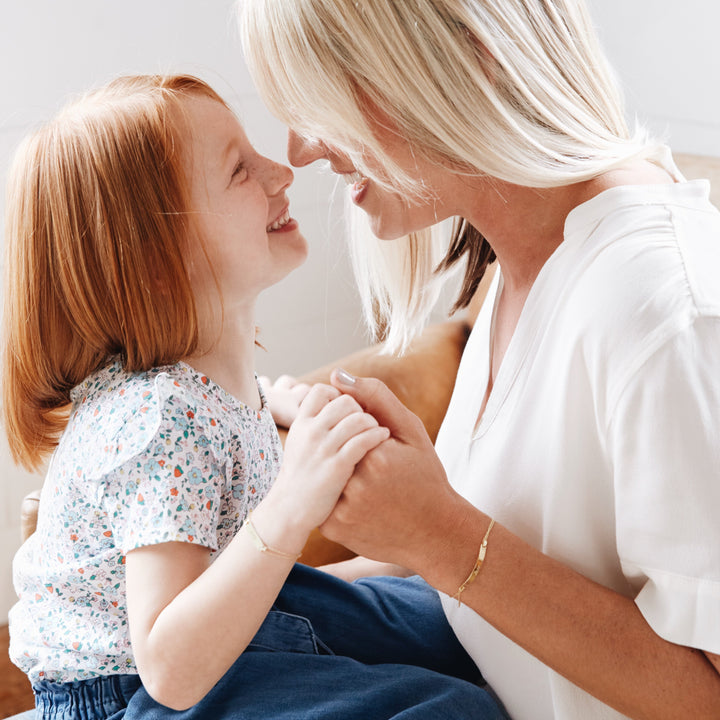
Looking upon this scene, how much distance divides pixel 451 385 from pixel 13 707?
3.79 ft

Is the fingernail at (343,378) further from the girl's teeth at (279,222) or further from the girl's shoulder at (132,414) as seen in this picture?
the girl's teeth at (279,222)

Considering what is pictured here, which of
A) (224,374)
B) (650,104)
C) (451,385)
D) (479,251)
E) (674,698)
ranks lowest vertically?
(451,385)

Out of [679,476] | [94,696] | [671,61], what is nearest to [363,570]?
[94,696]

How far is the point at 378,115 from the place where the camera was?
0.95 metres

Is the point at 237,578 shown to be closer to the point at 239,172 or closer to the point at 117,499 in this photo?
the point at 117,499

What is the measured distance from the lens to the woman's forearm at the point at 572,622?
0.80 meters

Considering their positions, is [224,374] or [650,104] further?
[650,104]

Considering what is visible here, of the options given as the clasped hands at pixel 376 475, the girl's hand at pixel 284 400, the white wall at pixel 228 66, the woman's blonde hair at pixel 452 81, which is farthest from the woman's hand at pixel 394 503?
the white wall at pixel 228 66

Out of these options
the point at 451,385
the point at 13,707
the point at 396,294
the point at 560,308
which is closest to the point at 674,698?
the point at 560,308

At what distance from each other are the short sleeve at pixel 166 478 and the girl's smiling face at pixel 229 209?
18cm

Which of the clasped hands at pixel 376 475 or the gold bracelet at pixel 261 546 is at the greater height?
the clasped hands at pixel 376 475

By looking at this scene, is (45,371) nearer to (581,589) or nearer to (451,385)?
(581,589)

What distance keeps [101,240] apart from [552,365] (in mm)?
533

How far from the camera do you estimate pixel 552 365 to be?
3.05 feet
